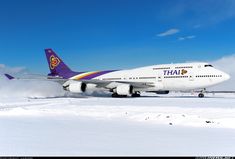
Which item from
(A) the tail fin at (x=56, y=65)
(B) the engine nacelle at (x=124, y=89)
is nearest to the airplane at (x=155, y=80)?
(B) the engine nacelle at (x=124, y=89)

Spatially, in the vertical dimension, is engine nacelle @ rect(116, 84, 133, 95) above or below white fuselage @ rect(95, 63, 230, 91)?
below

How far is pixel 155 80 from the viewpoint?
33156 millimetres

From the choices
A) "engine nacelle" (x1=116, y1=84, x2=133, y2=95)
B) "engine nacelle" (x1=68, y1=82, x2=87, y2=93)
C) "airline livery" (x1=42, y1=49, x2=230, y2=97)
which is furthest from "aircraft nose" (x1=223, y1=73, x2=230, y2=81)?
"engine nacelle" (x1=68, y1=82, x2=87, y2=93)

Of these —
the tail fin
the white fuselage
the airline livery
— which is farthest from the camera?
the tail fin

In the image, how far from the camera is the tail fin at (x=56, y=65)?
42.8m

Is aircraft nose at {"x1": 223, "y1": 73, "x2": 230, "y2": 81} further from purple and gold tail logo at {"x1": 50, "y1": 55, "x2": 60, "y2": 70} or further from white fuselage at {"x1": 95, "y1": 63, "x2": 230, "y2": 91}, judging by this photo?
purple and gold tail logo at {"x1": 50, "y1": 55, "x2": 60, "y2": 70}

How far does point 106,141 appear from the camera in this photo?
709cm

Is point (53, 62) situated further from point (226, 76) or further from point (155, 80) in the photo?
point (226, 76)

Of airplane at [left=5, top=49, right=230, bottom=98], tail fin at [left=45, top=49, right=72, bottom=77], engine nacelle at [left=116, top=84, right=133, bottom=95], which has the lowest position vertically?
engine nacelle at [left=116, top=84, right=133, bottom=95]

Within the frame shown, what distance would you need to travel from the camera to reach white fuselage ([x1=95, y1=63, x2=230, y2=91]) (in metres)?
30.6

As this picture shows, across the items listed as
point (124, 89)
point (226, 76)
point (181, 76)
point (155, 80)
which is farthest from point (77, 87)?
point (226, 76)

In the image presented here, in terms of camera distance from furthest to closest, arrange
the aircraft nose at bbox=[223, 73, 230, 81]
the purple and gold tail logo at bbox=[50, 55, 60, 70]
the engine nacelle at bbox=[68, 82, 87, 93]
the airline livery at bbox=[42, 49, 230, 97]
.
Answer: the purple and gold tail logo at bbox=[50, 55, 60, 70] → the engine nacelle at bbox=[68, 82, 87, 93] → the airline livery at bbox=[42, 49, 230, 97] → the aircraft nose at bbox=[223, 73, 230, 81]

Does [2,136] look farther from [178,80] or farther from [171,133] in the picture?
[178,80]

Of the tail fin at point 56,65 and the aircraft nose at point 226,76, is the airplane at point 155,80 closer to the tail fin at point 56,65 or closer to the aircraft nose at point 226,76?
the aircraft nose at point 226,76
